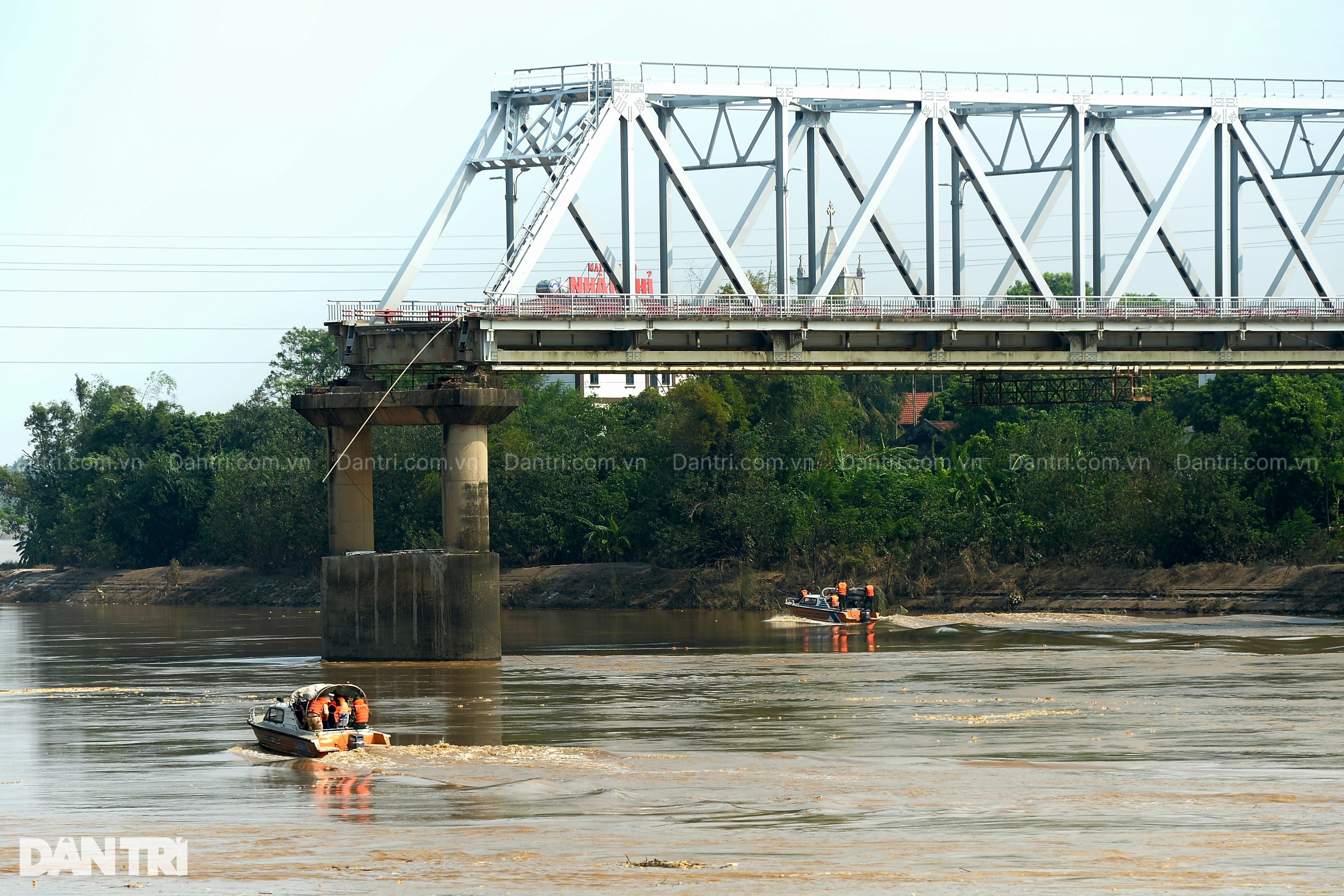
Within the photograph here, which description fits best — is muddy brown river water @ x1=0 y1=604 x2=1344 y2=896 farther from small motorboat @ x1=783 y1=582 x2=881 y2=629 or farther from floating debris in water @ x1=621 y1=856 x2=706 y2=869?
small motorboat @ x1=783 y1=582 x2=881 y2=629

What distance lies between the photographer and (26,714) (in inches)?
1563

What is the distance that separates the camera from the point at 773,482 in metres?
88.9

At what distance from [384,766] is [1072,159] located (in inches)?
1721

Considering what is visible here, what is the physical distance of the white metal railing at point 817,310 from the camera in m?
51.4

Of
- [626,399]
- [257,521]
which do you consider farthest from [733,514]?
[257,521]

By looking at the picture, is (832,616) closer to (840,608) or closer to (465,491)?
(840,608)

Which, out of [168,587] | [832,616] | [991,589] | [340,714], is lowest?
[168,587]

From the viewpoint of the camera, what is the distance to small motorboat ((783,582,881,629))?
2741 inches

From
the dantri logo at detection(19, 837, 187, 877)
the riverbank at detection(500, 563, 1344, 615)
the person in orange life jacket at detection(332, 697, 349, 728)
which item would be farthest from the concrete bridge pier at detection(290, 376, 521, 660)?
the riverbank at detection(500, 563, 1344, 615)

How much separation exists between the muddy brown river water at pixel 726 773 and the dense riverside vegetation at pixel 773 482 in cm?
2053

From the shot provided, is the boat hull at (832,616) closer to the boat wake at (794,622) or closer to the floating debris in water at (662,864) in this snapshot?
the boat wake at (794,622)

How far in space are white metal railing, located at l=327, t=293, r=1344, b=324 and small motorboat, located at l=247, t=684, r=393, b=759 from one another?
20.4 m

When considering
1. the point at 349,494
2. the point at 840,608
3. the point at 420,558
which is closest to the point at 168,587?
the point at 840,608

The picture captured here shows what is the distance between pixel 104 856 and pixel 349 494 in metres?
29.7
